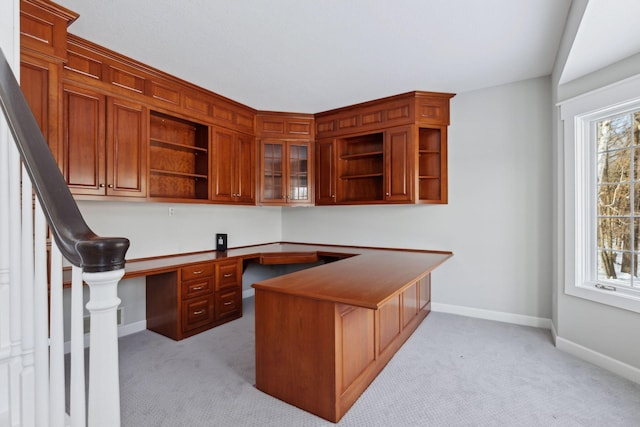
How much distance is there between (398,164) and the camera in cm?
365

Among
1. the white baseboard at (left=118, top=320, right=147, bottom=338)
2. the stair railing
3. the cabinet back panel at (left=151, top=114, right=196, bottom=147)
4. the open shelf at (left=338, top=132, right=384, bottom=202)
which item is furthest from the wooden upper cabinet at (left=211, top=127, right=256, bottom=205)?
the stair railing

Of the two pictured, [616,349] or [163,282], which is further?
[163,282]

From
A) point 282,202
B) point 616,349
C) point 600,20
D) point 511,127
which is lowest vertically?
point 616,349

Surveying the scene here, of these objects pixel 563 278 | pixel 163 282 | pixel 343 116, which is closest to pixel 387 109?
pixel 343 116

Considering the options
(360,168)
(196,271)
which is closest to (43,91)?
(196,271)

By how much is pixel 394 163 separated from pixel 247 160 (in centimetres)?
186

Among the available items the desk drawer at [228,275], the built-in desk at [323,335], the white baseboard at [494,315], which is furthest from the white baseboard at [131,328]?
the white baseboard at [494,315]

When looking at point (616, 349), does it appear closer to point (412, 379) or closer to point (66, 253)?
point (412, 379)

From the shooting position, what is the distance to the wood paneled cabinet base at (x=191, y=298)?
3010mm

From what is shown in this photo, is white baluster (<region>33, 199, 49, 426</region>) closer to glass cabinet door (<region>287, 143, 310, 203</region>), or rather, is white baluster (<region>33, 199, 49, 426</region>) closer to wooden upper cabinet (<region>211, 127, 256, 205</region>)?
wooden upper cabinet (<region>211, 127, 256, 205</region>)

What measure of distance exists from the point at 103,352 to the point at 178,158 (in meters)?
3.27

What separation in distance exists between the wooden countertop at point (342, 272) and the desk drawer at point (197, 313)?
412 millimetres

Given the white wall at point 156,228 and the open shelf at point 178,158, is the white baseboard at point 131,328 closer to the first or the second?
the white wall at point 156,228

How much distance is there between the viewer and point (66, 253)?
67cm
